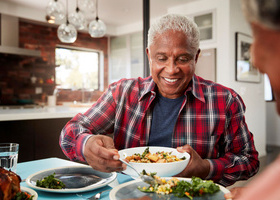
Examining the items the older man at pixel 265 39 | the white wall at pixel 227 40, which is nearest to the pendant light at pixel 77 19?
the white wall at pixel 227 40

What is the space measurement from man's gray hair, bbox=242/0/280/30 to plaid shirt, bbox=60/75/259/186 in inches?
42.3

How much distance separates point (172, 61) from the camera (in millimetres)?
1298

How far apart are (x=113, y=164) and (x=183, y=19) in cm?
75

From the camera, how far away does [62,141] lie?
4.49ft

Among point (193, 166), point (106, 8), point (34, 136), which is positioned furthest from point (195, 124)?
point (106, 8)

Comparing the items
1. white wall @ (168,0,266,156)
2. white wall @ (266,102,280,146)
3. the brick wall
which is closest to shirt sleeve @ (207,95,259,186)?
white wall @ (168,0,266,156)

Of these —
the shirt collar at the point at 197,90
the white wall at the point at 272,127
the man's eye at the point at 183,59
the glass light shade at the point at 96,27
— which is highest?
the glass light shade at the point at 96,27

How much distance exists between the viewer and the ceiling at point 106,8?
16.8 ft

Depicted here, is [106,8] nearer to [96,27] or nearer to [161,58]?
[96,27]

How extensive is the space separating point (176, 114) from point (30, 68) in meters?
5.25

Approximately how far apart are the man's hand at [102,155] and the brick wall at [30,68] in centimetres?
492

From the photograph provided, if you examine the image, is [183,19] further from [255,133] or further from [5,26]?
[5,26]

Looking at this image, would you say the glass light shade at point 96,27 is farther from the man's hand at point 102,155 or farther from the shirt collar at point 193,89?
the man's hand at point 102,155

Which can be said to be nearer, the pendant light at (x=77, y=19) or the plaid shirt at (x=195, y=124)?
the plaid shirt at (x=195, y=124)
